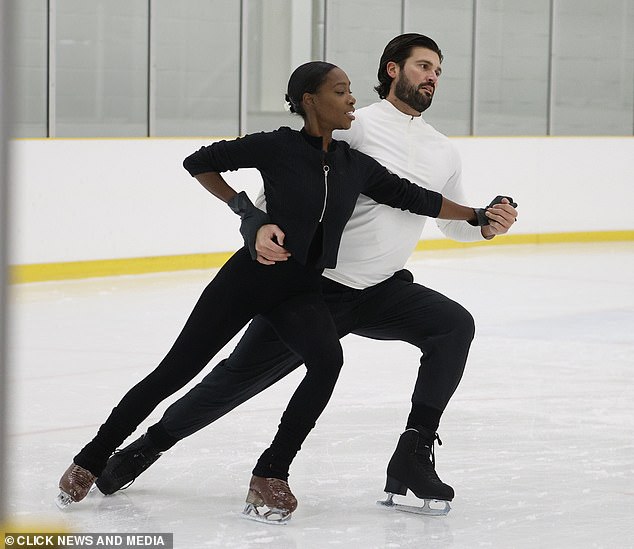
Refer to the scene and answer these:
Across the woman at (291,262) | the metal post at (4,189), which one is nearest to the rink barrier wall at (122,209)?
the woman at (291,262)

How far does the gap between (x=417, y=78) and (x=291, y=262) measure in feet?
2.23

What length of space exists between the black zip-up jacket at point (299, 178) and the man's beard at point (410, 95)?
0.36 meters

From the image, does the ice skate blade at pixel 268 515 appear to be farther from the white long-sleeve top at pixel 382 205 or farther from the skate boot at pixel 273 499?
the white long-sleeve top at pixel 382 205

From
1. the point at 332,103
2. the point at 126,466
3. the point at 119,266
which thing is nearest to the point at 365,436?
the point at 126,466

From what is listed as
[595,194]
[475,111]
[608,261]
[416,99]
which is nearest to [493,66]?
[475,111]

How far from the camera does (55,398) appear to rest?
4871mm

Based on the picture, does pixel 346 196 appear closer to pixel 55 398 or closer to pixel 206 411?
pixel 206 411

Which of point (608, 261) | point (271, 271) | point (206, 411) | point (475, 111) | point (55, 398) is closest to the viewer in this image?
point (271, 271)

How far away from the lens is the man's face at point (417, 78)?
11.0ft

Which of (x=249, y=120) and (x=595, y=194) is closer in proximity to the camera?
(x=249, y=120)

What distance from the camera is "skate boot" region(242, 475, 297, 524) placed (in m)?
3.09

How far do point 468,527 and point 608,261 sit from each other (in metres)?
8.10

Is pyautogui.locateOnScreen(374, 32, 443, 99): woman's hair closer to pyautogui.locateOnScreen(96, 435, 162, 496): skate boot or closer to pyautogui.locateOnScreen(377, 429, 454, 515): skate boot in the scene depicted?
pyautogui.locateOnScreen(377, 429, 454, 515): skate boot

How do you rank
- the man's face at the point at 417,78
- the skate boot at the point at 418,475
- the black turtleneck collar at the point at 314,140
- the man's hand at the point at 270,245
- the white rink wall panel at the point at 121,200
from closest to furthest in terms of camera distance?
1. the man's hand at the point at 270,245
2. the black turtleneck collar at the point at 314,140
3. the skate boot at the point at 418,475
4. the man's face at the point at 417,78
5. the white rink wall panel at the point at 121,200
